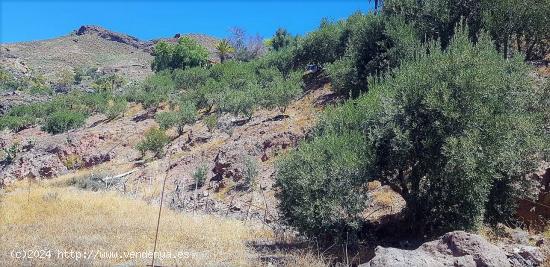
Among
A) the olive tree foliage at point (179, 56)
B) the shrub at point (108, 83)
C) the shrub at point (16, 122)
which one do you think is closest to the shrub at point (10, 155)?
the shrub at point (16, 122)

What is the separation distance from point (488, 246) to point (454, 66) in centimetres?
509

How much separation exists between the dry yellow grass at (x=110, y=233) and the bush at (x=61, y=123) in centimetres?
2697

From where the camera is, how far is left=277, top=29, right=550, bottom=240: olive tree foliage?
1145 cm

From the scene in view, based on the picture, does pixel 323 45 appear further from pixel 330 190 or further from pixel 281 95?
pixel 330 190

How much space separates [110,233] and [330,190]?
651 centimetres

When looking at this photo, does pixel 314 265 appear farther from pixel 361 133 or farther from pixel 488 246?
pixel 361 133

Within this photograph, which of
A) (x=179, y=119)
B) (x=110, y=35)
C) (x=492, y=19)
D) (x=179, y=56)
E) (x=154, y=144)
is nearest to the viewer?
(x=492, y=19)

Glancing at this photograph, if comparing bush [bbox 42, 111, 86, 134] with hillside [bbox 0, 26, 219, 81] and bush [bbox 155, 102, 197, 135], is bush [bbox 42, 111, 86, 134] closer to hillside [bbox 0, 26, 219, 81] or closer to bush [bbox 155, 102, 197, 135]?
bush [bbox 155, 102, 197, 135]

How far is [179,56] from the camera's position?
6888 centimetres

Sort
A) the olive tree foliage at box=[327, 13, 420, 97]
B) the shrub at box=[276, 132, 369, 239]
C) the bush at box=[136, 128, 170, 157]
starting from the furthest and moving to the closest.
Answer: the bush at box=[136, 128, 170, 157] → the olive tree foliage at box=[327, 13, 420, 97] → the shrub at box=[276, 132, 369, 239]

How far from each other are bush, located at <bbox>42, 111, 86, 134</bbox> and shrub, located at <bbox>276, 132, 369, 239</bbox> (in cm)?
3854

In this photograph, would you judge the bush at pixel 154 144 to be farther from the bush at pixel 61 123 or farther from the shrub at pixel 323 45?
the shrub at pixel 323 45

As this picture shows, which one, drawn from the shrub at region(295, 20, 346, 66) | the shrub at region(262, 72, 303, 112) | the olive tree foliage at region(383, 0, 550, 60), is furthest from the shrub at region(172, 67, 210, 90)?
the olive tree foliage at region(383, 0, 550, 60)

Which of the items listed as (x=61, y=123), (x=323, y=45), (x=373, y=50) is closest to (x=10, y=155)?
(x=61, y=123)
